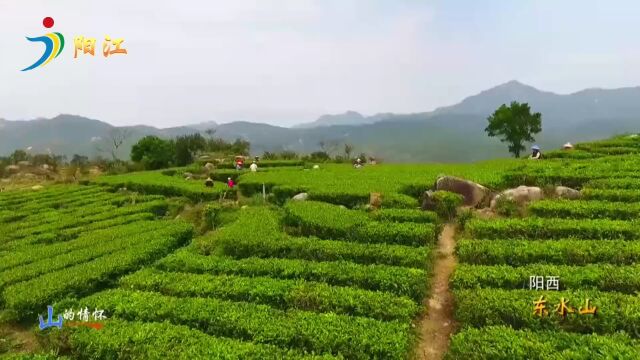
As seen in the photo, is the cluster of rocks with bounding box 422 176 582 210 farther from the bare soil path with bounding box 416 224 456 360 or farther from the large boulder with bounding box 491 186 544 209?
the bare soil path with bounding box 416 224 456 360

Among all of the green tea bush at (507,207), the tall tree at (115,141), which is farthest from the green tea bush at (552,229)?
the tall tree at (115,141)

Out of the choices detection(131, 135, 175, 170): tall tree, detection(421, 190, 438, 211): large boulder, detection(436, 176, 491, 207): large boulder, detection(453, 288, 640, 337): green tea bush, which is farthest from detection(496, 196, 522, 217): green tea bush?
detection(131, 135, 175, 170): tall tree

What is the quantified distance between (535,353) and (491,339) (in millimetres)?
852

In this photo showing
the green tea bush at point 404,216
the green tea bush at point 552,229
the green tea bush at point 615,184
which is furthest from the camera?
the green tea bush at point 615,184

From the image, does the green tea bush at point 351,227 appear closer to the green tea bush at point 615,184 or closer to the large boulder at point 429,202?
the large boulder at point 429,202

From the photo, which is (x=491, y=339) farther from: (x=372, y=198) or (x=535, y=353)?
(x=372, y=198)

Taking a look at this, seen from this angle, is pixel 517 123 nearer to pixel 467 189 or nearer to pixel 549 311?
pixel 467 189

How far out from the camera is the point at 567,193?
18109mm

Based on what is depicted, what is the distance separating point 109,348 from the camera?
9.30 m

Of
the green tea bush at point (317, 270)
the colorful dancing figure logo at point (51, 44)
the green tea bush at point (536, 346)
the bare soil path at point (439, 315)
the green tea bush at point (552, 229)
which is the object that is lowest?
the bare soil path at point (439, 315)

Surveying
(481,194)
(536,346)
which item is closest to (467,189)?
(481,194)

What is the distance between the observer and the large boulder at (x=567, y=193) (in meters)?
17.9

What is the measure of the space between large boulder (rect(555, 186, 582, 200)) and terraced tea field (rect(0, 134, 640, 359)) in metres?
0.73

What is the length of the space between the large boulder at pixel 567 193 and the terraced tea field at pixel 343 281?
73 cm
